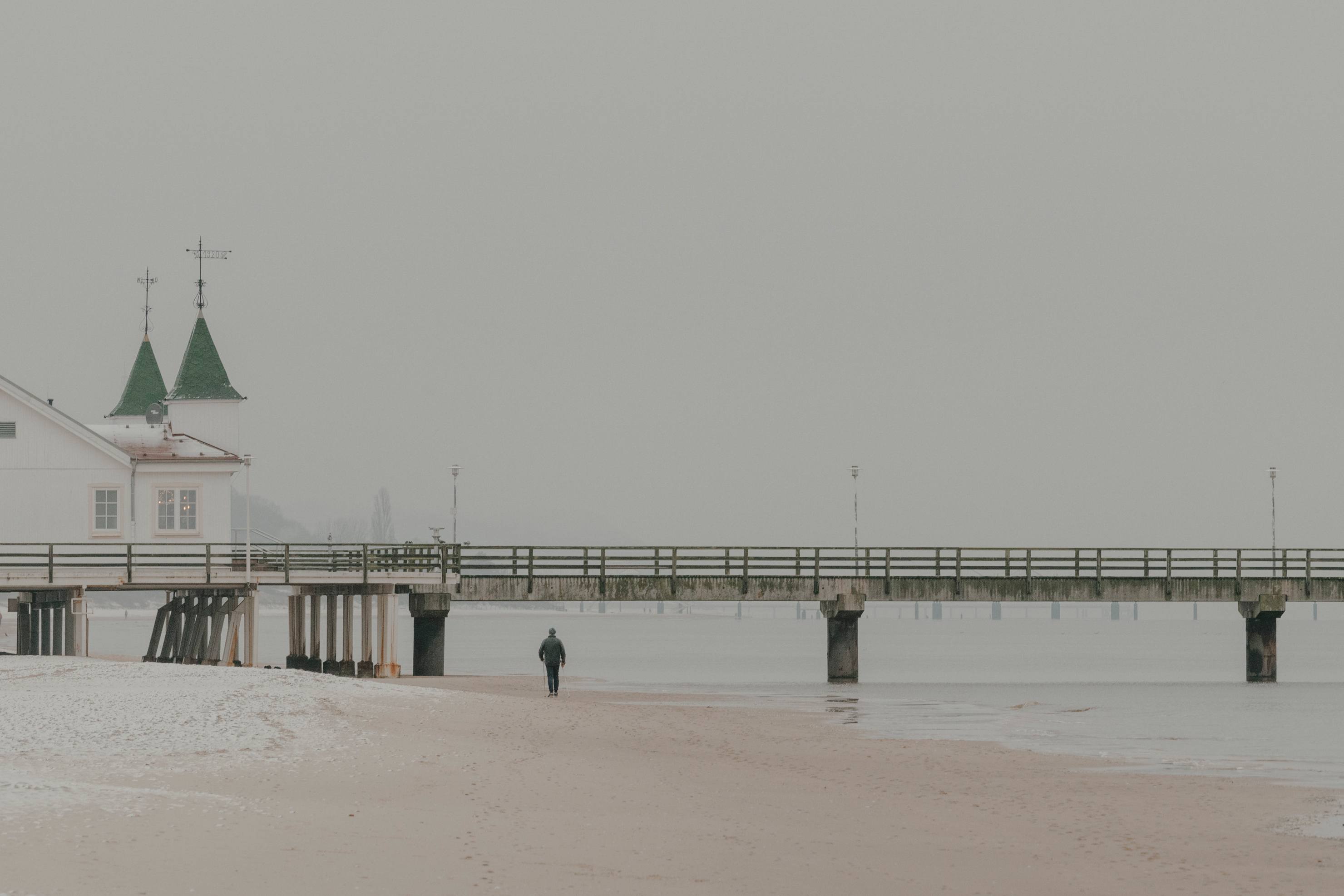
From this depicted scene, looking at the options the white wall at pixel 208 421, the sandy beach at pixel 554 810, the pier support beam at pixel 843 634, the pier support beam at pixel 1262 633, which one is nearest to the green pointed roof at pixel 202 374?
the white wall at pixel 208 421

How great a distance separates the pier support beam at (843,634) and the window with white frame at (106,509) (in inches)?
748

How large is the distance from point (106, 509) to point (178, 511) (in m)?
1.85

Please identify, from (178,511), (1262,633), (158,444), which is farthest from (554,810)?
(1262,633)

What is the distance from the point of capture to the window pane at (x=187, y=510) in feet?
148

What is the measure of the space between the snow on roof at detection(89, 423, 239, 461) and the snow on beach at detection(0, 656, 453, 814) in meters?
15.1

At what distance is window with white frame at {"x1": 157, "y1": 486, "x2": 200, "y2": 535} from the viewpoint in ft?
148

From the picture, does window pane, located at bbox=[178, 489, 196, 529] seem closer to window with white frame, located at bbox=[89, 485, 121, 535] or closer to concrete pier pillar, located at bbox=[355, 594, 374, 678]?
window with white frame, located at bbox=[89, 485, 121, 535]

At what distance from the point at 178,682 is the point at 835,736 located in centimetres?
1100

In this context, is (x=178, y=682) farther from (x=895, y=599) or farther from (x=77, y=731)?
(x=895, y=599)

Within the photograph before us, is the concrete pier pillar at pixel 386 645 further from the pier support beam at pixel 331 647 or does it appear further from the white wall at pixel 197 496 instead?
the white wall at pixel 197 496

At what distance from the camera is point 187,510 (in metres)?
45.3

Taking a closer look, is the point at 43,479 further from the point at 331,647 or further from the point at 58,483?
the point at 331,647

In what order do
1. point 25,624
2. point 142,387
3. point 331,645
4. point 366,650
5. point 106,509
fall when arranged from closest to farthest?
point 366,650
point 331,645
point 106,509
point 25,624
point 142,387

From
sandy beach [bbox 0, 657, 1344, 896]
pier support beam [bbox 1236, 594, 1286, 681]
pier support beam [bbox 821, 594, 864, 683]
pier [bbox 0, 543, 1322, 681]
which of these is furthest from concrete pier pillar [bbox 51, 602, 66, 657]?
pier support beam [bbox 1236, 594, 1286, 681]
